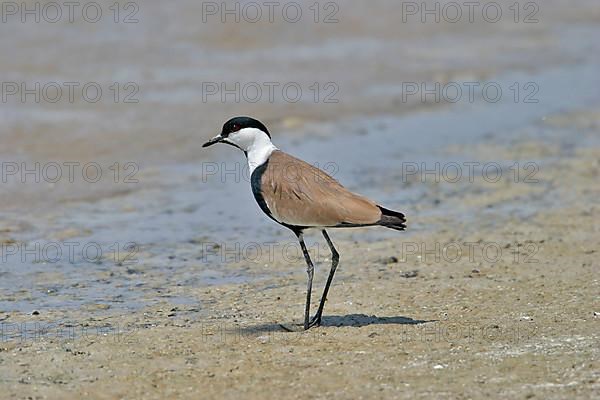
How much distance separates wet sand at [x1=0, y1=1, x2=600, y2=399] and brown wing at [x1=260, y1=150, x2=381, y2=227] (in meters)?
0.66

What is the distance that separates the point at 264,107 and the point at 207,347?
7.99 meters

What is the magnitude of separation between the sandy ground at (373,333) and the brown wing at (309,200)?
657 mm

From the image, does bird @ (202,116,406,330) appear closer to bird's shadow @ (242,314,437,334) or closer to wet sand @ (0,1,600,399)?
bird's shadow @ (242,314,437,334)

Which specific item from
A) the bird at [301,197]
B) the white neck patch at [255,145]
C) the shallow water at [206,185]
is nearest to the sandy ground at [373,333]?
the shallow water at [206,185]

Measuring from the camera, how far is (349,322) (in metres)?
7.16

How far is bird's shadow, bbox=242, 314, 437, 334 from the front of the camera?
6941 millimetres

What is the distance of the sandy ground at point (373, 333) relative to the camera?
5816mm

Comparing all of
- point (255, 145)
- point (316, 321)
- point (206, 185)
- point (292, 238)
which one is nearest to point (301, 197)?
point (255, 145)

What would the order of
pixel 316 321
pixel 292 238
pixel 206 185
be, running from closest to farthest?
1. pixel 316 321
2. pixel 292 238
3. pixel 206 185

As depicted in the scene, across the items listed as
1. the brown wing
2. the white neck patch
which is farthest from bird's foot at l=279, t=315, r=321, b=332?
the white neck patch

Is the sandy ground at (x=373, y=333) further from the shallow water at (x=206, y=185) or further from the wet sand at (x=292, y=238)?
the shallow water at (x=206, y=185)

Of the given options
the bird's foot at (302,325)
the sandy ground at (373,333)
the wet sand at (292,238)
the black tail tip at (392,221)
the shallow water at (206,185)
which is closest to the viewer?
the sandy ground at (373,333)

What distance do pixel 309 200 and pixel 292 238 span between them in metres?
2.36

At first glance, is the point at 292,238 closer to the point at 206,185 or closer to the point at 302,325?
the point at 206,185
